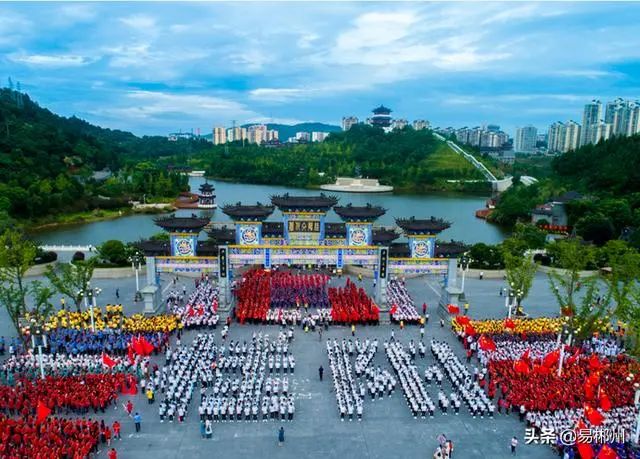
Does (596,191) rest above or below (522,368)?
above

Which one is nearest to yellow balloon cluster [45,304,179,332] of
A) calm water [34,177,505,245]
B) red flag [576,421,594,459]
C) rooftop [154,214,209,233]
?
rooftop [154,214,209,233]

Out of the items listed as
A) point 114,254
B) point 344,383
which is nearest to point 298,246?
point 344,383

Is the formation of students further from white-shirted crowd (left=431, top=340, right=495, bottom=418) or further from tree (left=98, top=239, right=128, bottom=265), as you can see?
tree (left=98, top=239, right=128, bottom=265)

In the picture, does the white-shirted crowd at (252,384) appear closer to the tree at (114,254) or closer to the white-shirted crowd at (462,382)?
the white-shirted crowd at (462,382)

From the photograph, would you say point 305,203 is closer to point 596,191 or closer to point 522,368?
point 522,368

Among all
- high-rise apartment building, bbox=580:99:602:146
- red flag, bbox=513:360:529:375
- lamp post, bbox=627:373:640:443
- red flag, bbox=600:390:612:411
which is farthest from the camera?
high-rise apartment building, bbox=580:99:602:146

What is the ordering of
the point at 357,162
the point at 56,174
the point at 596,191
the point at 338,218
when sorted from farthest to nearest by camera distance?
1. the point at 357,162
2. the point at 338,218
3. the point at 56,174
4. the point at 596,191
